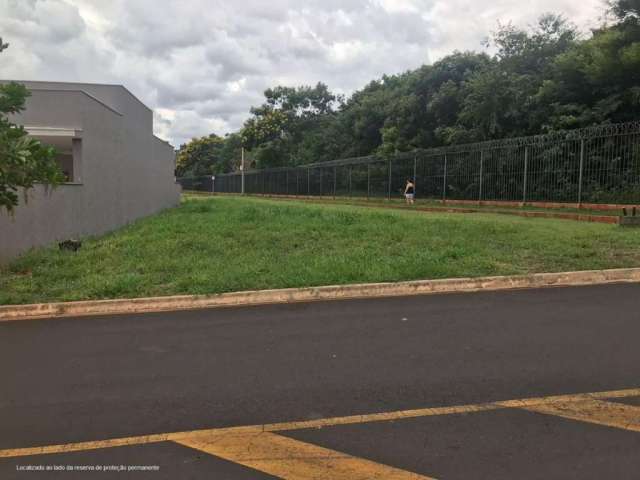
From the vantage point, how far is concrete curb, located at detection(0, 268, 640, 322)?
7.37 meters

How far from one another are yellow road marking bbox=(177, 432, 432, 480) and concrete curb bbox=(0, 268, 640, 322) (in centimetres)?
413

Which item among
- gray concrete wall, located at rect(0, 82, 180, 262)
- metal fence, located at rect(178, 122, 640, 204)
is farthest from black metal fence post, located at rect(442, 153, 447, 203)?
gray concrete wall, located at rect(0, 82, 180, 262)

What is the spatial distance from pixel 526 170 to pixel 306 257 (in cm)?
1181

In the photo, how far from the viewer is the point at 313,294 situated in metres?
7.80

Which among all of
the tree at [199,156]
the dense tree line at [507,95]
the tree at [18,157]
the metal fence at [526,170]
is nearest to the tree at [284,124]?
the dense tree line at [507,95]

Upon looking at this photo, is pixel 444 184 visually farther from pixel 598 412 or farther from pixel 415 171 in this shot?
pixel 598 412

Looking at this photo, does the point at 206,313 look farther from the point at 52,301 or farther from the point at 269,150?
the point at 269,150

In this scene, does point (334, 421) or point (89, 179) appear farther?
point (89, 179)

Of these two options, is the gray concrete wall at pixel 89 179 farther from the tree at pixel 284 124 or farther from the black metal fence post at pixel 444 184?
the tree at pixel 284 124

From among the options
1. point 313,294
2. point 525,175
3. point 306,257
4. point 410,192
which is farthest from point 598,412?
point 410,192

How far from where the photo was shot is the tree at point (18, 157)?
6.89m

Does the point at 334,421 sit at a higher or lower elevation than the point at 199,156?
lower

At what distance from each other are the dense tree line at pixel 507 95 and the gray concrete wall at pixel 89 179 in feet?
48.5

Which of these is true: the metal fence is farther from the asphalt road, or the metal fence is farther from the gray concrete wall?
the gray concrete wall
